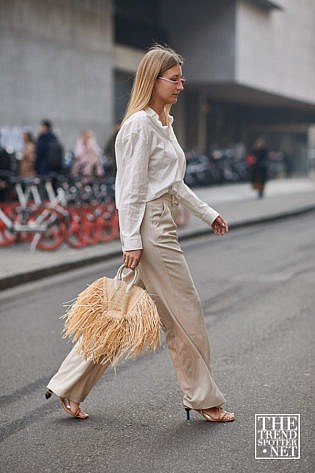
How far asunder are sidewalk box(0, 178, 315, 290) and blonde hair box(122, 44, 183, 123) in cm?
569

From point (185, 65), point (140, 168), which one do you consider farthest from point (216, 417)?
point (185, 65)

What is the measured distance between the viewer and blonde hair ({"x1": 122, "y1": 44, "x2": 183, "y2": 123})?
4.26 m

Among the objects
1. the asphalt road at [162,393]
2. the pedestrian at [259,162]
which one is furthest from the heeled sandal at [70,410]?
the pedestrian at [259,162]

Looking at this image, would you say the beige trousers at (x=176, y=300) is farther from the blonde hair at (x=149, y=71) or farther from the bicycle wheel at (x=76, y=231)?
the bicycle wheel at (x=76, y=231)

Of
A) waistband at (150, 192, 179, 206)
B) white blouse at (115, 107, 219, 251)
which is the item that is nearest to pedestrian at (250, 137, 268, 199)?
waistband at (150, 192, 179, 206)

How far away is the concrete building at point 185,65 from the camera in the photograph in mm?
21500

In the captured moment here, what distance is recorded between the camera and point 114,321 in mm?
4328

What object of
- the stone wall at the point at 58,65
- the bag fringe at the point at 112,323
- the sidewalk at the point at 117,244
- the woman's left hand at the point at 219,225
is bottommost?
the sidewalk at the point at 117,244

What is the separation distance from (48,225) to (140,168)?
821 cm

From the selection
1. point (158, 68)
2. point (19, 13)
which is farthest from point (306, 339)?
point (19, 13)

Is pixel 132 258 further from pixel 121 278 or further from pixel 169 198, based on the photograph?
pixel 169 198

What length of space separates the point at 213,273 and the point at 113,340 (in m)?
6.43

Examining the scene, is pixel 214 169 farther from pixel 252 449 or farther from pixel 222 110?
pixel 252 449

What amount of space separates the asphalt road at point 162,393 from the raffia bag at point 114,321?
43cm
